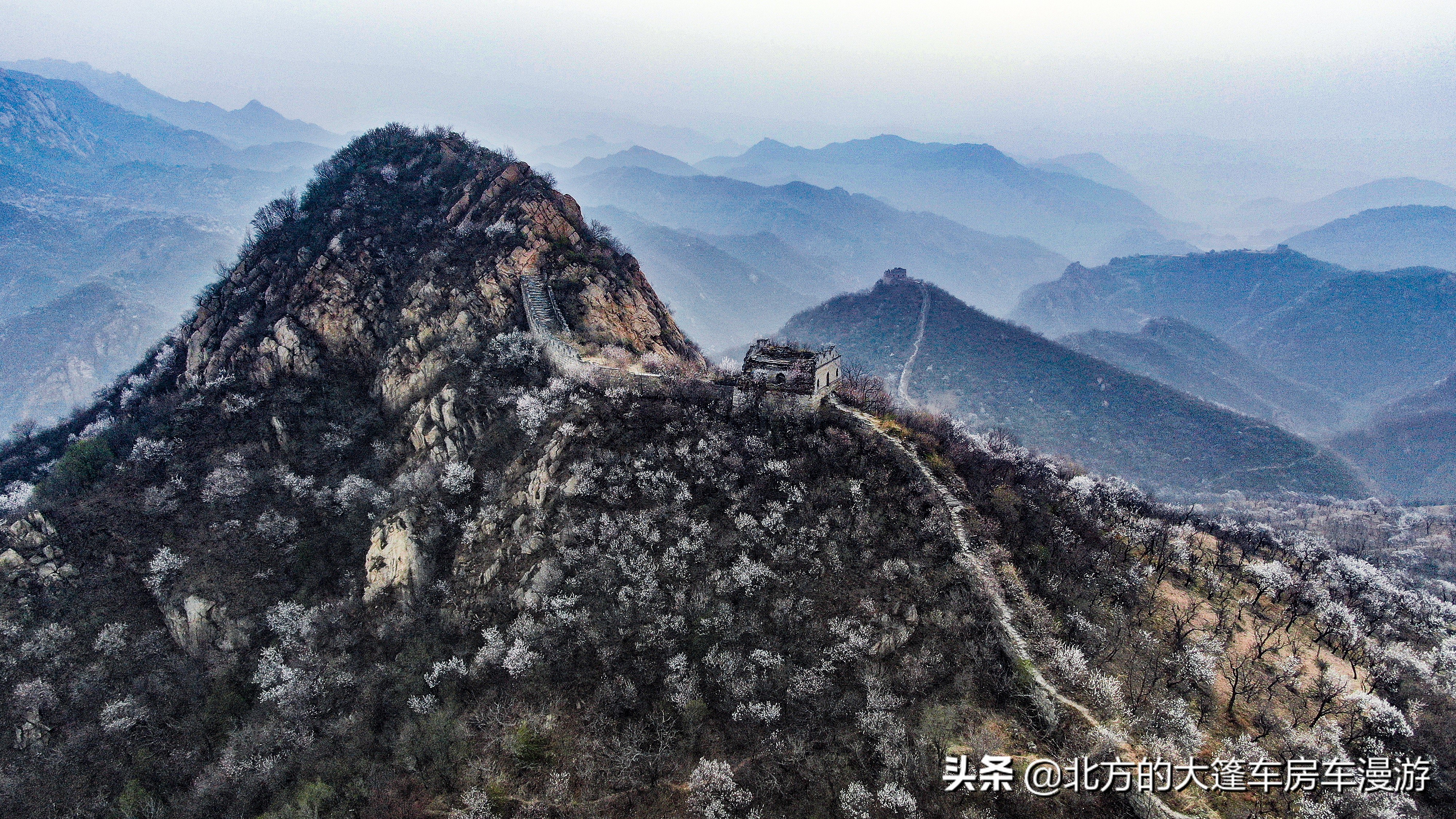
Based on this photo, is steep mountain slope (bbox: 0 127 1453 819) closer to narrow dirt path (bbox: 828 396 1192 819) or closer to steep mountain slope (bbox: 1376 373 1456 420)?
narrow dirt path (bbox: 828 396 1192 819)

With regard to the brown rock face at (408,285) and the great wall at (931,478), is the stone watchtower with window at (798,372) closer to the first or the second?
the great wall at (931,478)

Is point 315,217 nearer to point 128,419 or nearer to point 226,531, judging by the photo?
point 128,419

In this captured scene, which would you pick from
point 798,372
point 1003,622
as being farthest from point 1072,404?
point 1003,622

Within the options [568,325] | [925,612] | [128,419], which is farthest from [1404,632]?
[128,419]

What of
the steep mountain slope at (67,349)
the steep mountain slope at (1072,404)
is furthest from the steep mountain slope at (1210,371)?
the steep mountain slope at (67,349)

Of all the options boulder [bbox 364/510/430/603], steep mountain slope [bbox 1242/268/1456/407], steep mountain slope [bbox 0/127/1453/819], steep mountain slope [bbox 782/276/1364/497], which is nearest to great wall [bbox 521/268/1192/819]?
steep mountain slope [bbox 0/127/1453/819]
